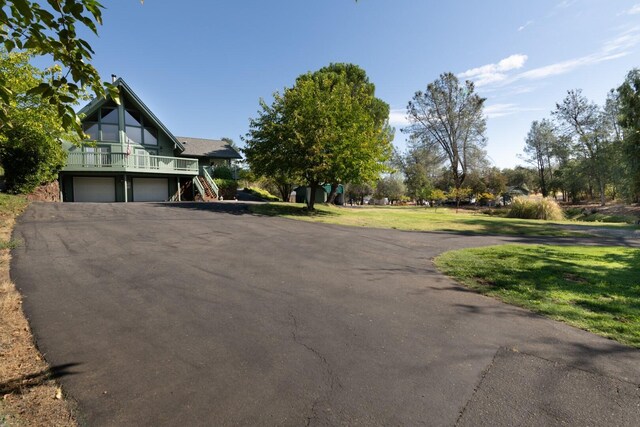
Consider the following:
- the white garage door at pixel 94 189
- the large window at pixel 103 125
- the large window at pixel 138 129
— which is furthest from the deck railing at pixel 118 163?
the large window at pixel 138 129

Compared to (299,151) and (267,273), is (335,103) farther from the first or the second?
(267,273)

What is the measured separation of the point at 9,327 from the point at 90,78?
3.22m

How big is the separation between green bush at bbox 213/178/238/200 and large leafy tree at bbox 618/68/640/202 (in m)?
29.9

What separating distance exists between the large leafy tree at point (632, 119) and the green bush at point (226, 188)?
29.9 metres

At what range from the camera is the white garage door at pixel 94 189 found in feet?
75.0

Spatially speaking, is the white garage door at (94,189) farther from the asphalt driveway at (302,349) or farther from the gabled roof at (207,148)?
the asphalt driveway at (302,349)

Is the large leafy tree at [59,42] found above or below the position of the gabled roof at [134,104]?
below

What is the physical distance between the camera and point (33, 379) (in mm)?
2902

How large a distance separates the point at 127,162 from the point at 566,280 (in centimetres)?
2410

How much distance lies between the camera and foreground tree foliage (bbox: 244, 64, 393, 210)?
19156 millimetres

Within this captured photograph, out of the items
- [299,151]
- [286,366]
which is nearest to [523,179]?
[299,151]

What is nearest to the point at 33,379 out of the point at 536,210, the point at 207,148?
the point at 536,210

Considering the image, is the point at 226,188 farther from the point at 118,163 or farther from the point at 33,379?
the point at 33,379

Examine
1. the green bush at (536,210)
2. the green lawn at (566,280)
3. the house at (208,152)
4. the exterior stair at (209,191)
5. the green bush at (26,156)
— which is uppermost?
the house at (208,152)
